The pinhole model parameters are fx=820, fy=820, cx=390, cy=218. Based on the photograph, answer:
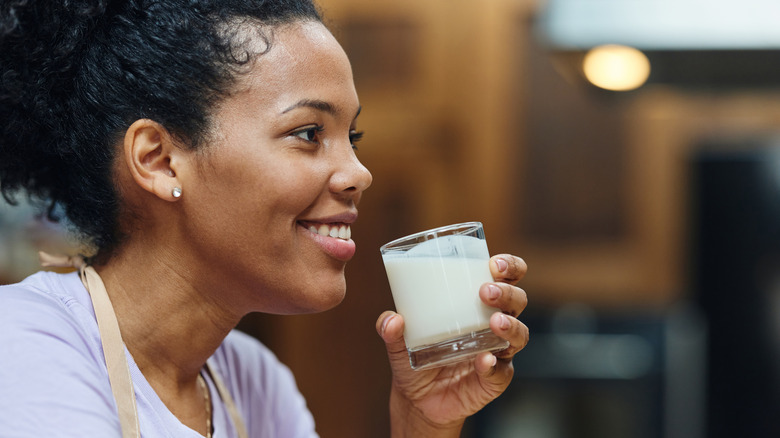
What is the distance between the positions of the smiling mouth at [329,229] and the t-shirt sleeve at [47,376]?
0.99ft

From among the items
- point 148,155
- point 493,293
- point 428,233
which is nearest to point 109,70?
point 148,155

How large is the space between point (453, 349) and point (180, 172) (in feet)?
1.37

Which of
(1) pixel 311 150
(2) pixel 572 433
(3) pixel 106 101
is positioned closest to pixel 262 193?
(1) pixel 311 150

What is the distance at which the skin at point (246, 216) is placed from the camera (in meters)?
1.02

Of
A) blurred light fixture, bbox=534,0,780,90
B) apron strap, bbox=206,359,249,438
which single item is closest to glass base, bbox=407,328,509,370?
apron strap, bbox=206,359,249,438

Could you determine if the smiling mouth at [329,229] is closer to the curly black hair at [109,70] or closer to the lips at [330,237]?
the lips at [330,237]

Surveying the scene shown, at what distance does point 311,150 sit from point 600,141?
7.14 ft

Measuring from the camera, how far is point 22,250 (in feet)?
7.48

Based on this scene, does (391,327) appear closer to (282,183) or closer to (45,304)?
(282,183)

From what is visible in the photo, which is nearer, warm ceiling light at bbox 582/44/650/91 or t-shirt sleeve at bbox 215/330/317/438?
t-shirt sleeve at bbox 215/330/317/438

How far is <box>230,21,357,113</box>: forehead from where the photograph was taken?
1.03 m

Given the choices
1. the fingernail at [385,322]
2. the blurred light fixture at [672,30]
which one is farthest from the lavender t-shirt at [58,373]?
the blurred light fixture at [672,30]

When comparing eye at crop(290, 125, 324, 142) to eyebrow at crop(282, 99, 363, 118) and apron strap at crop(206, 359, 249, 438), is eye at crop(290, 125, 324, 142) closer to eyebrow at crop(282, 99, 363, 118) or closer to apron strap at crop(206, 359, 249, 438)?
eyebrow at crop(282, 99, 363, 118)

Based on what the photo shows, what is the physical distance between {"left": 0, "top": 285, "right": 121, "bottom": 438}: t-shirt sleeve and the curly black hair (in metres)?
0.17
